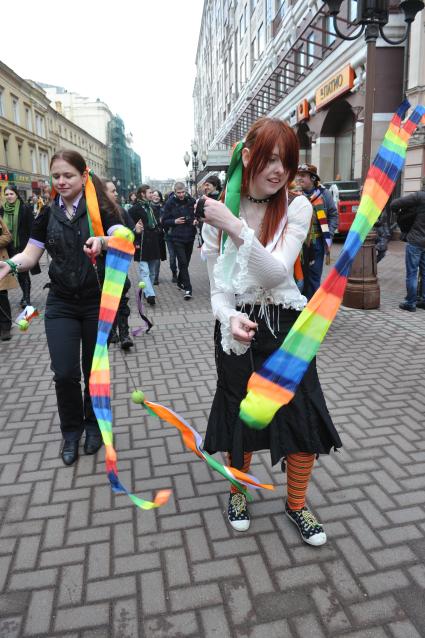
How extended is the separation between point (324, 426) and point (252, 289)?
2.56ft

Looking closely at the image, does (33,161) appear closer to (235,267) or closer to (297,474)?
(235,267)

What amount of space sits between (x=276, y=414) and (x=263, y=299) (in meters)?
0.57

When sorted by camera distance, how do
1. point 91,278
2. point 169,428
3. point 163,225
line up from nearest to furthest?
point 91,278 → point 169,428 → point 163,225

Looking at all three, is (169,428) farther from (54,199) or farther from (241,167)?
(241,167)

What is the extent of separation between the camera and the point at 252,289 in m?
2.13

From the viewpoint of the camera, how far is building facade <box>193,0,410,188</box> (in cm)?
1557

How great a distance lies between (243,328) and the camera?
196cm

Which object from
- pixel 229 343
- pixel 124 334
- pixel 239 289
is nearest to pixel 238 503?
pixel 229 343

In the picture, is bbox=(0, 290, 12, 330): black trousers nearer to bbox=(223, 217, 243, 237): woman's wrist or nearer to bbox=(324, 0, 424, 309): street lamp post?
bbox=(324, 0, 424, 309): street lamp post

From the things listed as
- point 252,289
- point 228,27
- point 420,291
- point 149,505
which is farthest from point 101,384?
point 228,27

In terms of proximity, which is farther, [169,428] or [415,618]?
[169,428]

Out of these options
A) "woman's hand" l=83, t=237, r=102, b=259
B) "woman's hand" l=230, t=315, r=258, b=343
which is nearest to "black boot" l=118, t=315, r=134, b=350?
"woman's hand" l=83, t=237, r=102, b=259

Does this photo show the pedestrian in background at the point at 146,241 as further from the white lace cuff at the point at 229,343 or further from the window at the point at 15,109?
the window at the point at 15,109

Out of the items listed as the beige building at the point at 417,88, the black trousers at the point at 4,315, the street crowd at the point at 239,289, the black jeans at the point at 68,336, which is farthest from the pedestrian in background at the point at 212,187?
the beige building at the point at 417,88
